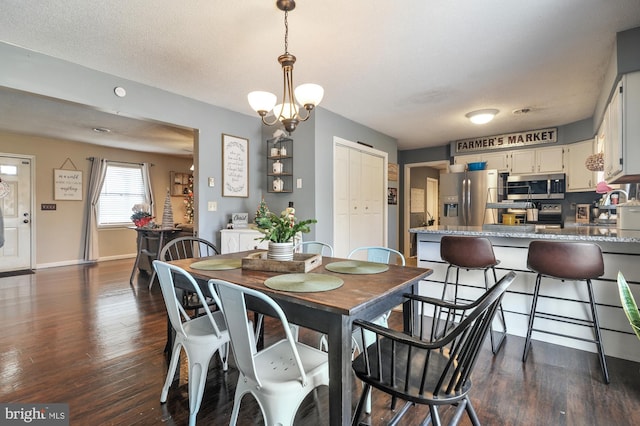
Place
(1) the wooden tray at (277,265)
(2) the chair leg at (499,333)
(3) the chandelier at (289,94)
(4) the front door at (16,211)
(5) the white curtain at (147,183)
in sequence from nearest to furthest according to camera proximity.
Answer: (1) the wooden tray at (277,265) < (3) the chandelier at (289,94) < (2) the chair leg at (499,333) < (4) the front door at (16,211) < (5) the white curtain at (147,183)

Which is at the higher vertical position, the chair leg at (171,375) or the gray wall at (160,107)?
the gray wall at (160,107)

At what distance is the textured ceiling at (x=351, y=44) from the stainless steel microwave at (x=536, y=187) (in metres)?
1.62

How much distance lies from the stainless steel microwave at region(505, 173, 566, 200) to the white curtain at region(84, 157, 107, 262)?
25.4 feet

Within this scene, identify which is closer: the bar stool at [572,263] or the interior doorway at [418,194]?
the bar stool at [572,263]

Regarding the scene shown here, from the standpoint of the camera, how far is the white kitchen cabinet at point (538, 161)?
490 cm

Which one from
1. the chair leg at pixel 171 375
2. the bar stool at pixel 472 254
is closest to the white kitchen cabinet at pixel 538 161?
the bar stool at pixel 472 254

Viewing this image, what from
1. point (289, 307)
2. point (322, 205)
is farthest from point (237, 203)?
point (289, 307)

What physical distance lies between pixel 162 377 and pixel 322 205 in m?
2.49

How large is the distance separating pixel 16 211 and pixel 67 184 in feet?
2.89

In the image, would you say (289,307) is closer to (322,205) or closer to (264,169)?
(322,205)

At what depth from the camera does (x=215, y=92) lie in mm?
3391

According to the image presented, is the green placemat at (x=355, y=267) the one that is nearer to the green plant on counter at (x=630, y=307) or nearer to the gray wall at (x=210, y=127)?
the green plant on counter at (x=630, y=307)

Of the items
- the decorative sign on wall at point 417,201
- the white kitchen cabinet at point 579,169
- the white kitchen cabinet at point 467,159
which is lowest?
the decorative sign on wall at point 417,201

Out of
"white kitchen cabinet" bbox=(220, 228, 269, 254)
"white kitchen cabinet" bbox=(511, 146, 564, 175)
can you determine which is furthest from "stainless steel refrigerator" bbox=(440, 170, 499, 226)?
"white kitchen cabinet" bbox=(220, 228, 269, 254)
